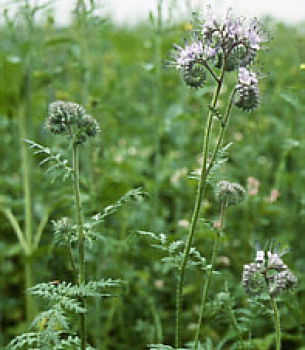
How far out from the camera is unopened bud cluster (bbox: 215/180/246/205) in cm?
202

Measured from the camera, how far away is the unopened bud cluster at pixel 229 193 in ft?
6.63

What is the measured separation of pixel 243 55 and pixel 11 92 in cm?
190

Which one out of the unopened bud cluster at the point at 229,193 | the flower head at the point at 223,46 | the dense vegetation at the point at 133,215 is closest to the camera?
the flower head at the point at 223,46

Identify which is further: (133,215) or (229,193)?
(133,215)

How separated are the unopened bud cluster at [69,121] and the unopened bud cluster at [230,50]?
1.16 feet

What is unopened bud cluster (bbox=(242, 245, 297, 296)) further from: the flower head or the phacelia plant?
the flower head

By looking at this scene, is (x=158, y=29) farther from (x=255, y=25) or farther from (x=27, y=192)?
(x=255, y=25)

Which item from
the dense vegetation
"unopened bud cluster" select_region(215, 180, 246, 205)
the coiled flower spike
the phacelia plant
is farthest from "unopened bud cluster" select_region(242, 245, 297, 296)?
the dense vegetation

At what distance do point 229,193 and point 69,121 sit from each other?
0.69 meters

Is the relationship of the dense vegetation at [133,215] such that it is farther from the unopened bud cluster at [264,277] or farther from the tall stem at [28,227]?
the unopened bud cluster at [264,277]

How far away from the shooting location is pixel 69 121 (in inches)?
67.9

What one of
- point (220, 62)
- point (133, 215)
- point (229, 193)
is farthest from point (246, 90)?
point (133, 215)

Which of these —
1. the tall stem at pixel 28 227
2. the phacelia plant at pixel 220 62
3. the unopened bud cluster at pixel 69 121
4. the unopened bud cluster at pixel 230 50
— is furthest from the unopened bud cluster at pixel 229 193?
the tall stem at pixel 28 227

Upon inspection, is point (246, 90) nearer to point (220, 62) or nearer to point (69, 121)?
point (220, 62)
